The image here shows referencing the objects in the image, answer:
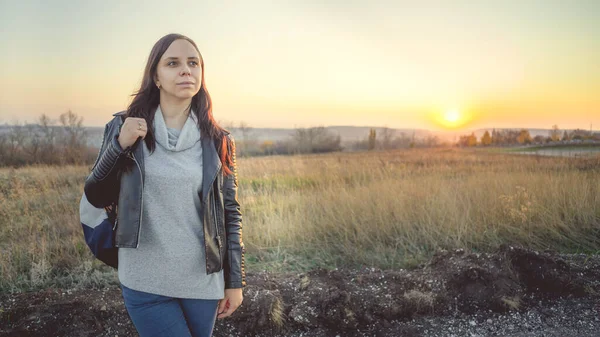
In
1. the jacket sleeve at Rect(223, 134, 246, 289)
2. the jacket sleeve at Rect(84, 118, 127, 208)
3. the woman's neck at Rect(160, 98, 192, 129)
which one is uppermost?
the woman's neck at Rect(160, 98, 192, 129)

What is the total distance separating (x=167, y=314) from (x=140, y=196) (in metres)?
0.56

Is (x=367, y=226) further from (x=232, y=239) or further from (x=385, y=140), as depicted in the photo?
(x=385, y=140)

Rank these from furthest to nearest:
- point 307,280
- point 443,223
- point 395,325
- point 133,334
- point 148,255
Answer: point 443,223
point 307,280
point 395,325
point 133,334
point 148,255

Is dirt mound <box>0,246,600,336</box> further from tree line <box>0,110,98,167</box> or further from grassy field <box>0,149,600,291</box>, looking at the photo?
tree line <box>0,110,98,167</box>

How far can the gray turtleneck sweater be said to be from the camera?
1.80 m

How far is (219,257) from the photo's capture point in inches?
74.4

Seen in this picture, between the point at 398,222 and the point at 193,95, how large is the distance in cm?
435

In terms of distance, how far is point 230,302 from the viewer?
1975mm

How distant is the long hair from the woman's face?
0.04 m

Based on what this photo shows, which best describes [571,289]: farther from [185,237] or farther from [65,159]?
[65,159]

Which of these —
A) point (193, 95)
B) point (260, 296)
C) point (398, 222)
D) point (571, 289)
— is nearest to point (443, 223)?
point (398, 222)

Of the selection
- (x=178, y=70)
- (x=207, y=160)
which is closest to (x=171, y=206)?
(x=207, y=160)

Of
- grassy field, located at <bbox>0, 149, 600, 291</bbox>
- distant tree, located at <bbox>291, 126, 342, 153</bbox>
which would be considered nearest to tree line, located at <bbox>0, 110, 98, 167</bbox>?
grassy field, located at <bbox>0, 149, 600, 291</bbox>

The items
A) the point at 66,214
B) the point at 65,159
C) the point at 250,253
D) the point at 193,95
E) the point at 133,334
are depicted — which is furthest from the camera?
the point at 65,159
